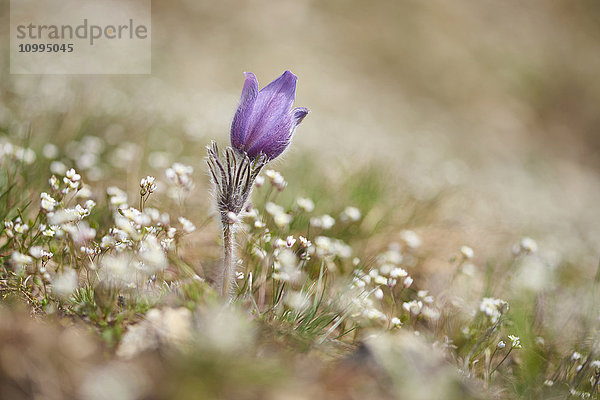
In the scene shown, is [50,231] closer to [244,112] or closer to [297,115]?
[244,112]

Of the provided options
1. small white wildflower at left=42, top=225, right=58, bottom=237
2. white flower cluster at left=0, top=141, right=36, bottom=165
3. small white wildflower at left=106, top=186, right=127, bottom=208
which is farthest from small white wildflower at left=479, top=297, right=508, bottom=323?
white flower cluster at left=0, top=141, right=36, bottom=165

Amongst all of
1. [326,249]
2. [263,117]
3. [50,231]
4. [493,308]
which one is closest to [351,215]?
[326,249]

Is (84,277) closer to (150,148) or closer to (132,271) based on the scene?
(132,271)

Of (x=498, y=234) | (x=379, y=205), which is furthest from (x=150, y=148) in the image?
(x=498, y=234)

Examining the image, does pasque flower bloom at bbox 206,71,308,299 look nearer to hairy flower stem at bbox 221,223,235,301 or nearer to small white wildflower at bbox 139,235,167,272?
hairy flower stem at bbox 221,223,235,301

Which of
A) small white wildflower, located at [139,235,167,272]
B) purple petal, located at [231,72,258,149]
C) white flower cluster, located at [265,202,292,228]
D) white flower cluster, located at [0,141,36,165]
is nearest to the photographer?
small white wildflower, located at [139,235,167,272]

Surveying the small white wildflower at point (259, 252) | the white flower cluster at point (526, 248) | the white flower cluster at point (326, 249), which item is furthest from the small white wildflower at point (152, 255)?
the white flower cluster at point (526, 248)

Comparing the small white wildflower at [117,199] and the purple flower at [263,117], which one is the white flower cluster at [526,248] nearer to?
the purple flower at [263,117]
